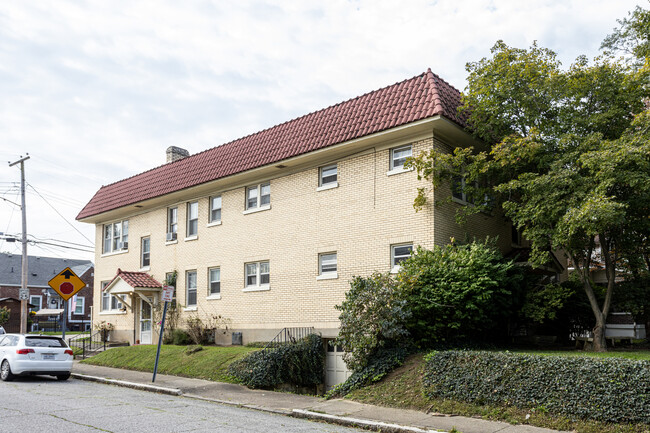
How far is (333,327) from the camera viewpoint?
1792cm

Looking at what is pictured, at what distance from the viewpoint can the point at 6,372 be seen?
51.5 feet

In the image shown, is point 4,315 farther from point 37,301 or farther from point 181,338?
point 181,338

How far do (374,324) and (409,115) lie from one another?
652 cm

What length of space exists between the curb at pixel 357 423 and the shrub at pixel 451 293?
370cm

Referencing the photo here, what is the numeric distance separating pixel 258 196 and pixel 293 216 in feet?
7.31

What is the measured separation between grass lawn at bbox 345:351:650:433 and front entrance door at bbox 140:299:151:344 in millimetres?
15506

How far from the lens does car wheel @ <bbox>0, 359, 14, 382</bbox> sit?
1562 cm

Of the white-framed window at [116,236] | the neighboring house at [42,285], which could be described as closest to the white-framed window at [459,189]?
the white-framed window at [116,236]

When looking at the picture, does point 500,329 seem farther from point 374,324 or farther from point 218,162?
point 218,162

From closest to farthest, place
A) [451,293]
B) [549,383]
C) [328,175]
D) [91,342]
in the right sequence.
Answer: [549,383], [451,293], [328,175], [91,342]

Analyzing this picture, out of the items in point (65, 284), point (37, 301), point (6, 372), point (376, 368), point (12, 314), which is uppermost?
point (65, 284)

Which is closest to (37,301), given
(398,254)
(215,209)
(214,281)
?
(214,281)

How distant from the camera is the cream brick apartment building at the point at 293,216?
17047 millimetres

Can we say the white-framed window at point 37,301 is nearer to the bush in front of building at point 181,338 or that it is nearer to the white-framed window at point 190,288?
the white-framed window at point 190,288
